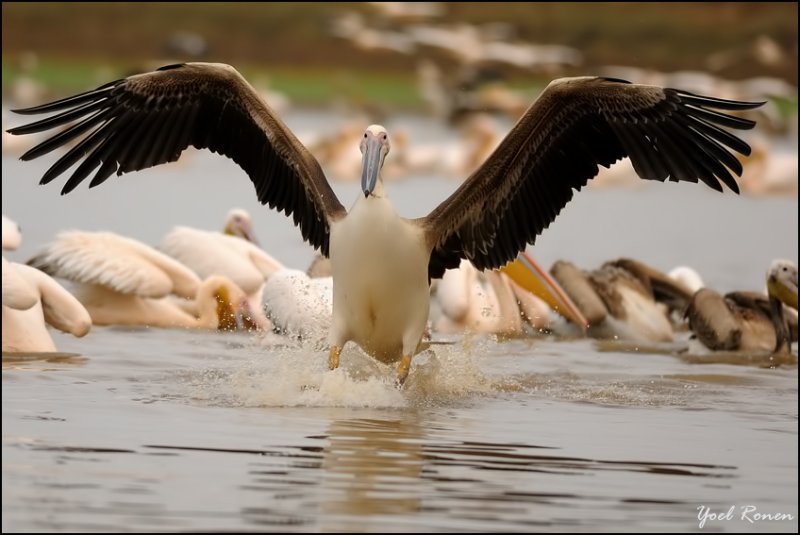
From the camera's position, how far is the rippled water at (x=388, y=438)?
17.1ft

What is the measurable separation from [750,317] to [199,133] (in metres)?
4.01

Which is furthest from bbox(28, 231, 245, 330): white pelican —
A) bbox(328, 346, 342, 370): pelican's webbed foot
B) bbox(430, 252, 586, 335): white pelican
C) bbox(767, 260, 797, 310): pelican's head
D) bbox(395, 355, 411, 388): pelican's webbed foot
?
bbox(767, 260, 797, 310): pelican's head

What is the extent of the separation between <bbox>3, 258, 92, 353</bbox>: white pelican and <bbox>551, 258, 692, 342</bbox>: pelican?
385 centimetres

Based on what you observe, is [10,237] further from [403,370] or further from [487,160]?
[487,160]

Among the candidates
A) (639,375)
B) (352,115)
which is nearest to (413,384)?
(639,375)

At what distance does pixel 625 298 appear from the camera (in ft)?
37.1

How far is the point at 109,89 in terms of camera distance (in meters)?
7.96

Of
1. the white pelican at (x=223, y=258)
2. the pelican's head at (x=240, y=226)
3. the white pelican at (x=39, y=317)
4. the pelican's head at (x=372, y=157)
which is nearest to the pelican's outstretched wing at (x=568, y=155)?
the pelican's head at (x=372, y=157)

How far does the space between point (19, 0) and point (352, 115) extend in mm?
9031

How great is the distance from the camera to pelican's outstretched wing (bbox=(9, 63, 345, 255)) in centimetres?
803

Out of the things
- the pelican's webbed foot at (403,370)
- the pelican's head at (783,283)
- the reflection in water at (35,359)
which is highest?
the pelican's head at (783,283)

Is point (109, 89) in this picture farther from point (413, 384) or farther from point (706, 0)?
point (706, 0)

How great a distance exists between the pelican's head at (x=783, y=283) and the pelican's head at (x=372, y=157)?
3933 millimetres

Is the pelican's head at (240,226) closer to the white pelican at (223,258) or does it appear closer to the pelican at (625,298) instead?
the white pelican at (223,258)
